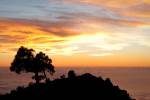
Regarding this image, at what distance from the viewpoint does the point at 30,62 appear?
263 feet

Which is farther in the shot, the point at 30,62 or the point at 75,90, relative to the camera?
the point at 30,62

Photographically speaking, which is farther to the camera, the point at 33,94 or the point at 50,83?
the point at 50,83

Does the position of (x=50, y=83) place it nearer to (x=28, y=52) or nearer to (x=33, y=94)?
(x=33, y=94)

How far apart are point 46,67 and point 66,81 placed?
15.4 m

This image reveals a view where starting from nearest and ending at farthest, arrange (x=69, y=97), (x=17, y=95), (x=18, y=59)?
(x=69, y=97)
(x=17, y=95)
(x=18, y=59)

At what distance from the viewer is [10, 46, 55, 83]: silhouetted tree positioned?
79.9m

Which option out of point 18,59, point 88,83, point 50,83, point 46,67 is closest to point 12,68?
point 18,59

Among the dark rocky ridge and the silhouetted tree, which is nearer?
the dark rocky ridge

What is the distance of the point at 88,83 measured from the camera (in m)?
67.1

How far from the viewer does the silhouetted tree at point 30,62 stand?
79881 millimetres

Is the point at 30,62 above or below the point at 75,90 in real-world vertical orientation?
above

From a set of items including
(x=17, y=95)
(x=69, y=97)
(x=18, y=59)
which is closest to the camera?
(x=69, y=97)

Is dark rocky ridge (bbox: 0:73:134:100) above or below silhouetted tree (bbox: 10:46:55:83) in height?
below

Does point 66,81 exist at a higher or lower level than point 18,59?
lower
